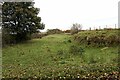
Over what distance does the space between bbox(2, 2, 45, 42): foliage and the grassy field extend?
3197mm

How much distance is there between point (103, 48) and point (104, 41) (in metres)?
1.37

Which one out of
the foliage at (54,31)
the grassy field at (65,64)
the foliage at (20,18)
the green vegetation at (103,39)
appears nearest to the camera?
Answer: the grassy field at (65,64)

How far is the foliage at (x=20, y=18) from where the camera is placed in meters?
25.2

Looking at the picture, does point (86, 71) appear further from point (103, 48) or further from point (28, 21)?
point (28, 21)

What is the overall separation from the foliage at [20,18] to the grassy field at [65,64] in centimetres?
320

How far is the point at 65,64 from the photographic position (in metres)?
14.4

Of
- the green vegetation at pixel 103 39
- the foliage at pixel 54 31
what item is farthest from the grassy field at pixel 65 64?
the foliage at pixel 54 31

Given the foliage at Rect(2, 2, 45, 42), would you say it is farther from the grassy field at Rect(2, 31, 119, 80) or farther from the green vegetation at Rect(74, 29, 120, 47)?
the green vegetation at Rect(74, 29, 120, 47)

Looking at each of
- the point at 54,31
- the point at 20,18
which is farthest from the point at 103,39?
the point at 54,31

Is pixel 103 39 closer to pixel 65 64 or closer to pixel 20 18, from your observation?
pixel 65 64

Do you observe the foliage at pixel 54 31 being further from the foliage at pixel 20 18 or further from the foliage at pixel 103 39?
the foliage at pixel 103 39

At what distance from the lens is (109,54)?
56.0ft

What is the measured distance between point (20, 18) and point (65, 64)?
39.9 feet

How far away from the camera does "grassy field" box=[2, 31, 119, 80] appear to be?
36.7ft
